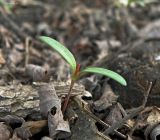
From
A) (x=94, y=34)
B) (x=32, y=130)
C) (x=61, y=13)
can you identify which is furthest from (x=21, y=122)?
(x=61, y=13)

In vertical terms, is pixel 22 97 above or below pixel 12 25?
below

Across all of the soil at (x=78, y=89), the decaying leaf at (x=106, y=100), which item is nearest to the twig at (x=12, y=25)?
the soil at (x=78, y=89)

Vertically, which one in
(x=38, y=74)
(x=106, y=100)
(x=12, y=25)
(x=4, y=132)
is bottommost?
(x=4, y=132)

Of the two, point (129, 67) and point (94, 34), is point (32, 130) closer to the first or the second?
point (129, 67)

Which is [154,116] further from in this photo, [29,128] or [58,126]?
[29,128]

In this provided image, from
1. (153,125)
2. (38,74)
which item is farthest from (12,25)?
(153,125)

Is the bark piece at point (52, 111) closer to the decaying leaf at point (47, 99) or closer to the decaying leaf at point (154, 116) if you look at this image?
the decaying leaf at point (47, 99)

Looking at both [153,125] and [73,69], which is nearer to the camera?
[73,69]

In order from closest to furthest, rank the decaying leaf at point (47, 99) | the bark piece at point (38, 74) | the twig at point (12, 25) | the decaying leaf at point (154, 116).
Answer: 1. the decaying leaf at point (47, 99)
2. the decaying leaf at point (154, 116)
3. the bark piece at point (38, 74)
4. the twig at point (12, 25)
